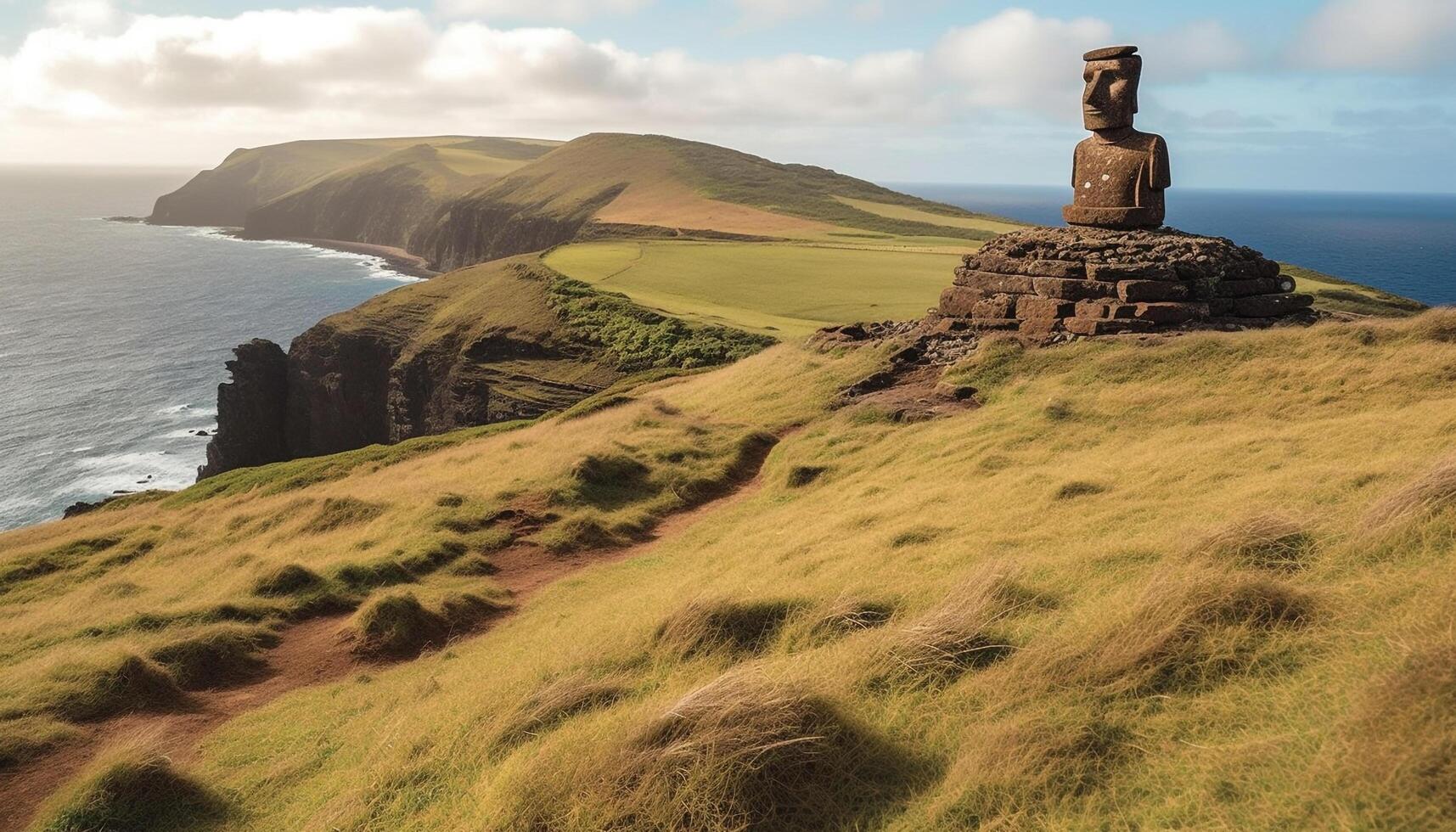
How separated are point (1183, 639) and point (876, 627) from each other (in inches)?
111

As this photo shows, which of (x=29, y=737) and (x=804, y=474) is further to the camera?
(x=804, y=474)

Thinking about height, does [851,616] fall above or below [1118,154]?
below

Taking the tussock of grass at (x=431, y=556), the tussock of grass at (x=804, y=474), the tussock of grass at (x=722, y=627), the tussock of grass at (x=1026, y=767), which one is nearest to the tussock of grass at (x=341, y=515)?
the tussock of grass at (x=431, y=556)

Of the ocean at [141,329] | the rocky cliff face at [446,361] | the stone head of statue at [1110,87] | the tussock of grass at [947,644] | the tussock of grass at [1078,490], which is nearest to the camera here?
the tussock of grass at [947,644]

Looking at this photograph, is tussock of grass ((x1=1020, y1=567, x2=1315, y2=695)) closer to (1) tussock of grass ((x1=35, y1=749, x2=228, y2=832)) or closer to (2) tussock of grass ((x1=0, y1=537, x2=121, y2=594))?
(1) tussock of grass ((x1=35, y1=749, x2=228, y2=832))

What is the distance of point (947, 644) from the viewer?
8.12m

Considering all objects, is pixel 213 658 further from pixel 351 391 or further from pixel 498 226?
pixel 498 226

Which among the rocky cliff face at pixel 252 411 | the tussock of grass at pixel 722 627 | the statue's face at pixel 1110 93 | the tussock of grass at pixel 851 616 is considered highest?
the statue's face at pixel 1110 93

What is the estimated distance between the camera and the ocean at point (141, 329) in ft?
214

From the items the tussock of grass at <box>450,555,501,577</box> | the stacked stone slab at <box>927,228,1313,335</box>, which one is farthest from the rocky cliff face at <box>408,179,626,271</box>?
the tussock of grass at <box>450,555,501,577</box>

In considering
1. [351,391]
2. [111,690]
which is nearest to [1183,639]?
[111,690]

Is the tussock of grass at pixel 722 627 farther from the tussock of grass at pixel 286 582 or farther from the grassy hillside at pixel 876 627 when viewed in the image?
the tussock of grass at pixel 286 582

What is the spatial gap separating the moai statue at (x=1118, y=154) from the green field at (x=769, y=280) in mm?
18842

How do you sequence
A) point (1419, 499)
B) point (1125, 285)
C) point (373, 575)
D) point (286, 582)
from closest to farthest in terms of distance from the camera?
point (1419, 499)
point (286, 582)
point (373, 575)
point (1125, 285)
